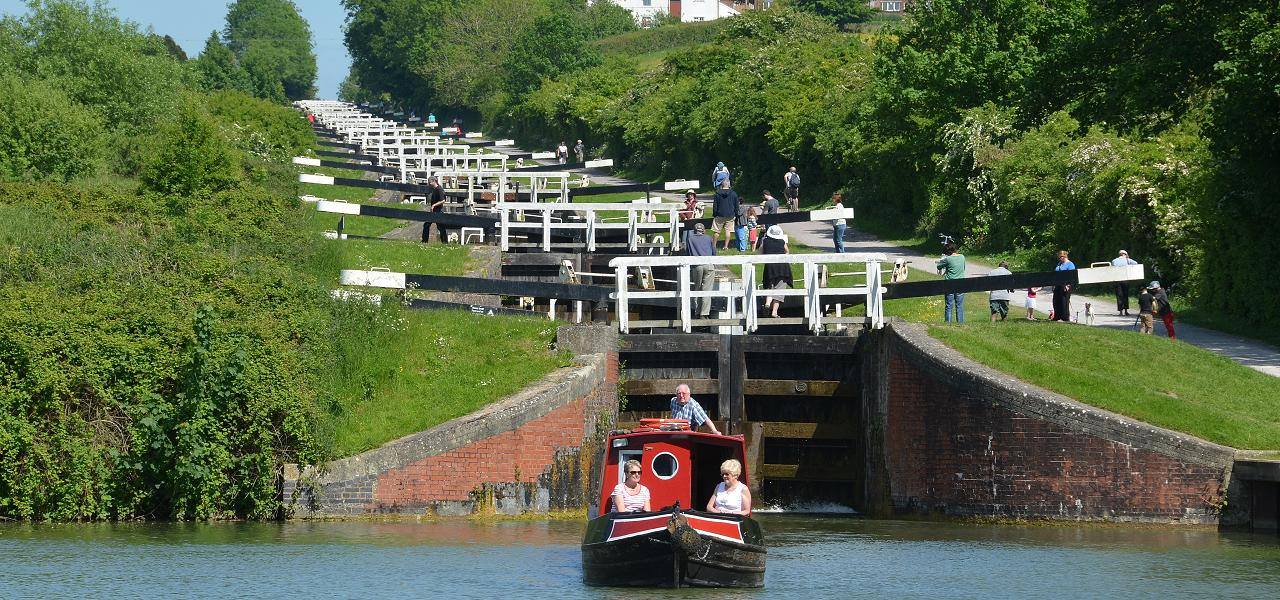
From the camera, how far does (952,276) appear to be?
31.2 metres

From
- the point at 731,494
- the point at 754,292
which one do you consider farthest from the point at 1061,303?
the point at 731,494

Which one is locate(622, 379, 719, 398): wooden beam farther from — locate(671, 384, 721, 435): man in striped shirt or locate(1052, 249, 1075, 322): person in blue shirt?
locate(1052, 249, 1075, 322): person in blue shirt

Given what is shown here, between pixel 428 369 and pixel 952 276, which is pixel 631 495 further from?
pixel 952 276

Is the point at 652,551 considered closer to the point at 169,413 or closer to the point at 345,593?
the point at 345,593

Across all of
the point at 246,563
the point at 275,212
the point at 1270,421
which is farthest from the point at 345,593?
the point at 275,212

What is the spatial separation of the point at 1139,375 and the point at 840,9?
101828mm

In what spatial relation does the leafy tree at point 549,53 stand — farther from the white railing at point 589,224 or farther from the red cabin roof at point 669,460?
the red cabin roof at point 669,460

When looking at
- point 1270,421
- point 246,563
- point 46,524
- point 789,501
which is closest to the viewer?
point 246,563

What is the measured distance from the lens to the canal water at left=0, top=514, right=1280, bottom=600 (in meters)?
19.0

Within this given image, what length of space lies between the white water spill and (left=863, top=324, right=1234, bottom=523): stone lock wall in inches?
96.8

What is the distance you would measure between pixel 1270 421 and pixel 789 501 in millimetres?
7656

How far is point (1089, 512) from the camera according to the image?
78.5 feet

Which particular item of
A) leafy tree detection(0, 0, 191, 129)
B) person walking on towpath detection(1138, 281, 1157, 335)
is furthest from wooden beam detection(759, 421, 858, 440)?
leafy tree detection(0, 0, 191, 129)

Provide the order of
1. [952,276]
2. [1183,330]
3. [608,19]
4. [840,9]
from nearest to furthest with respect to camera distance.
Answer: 1. [952,276]
2. [1183,330]
3. [840,9]
4. [608,19]
